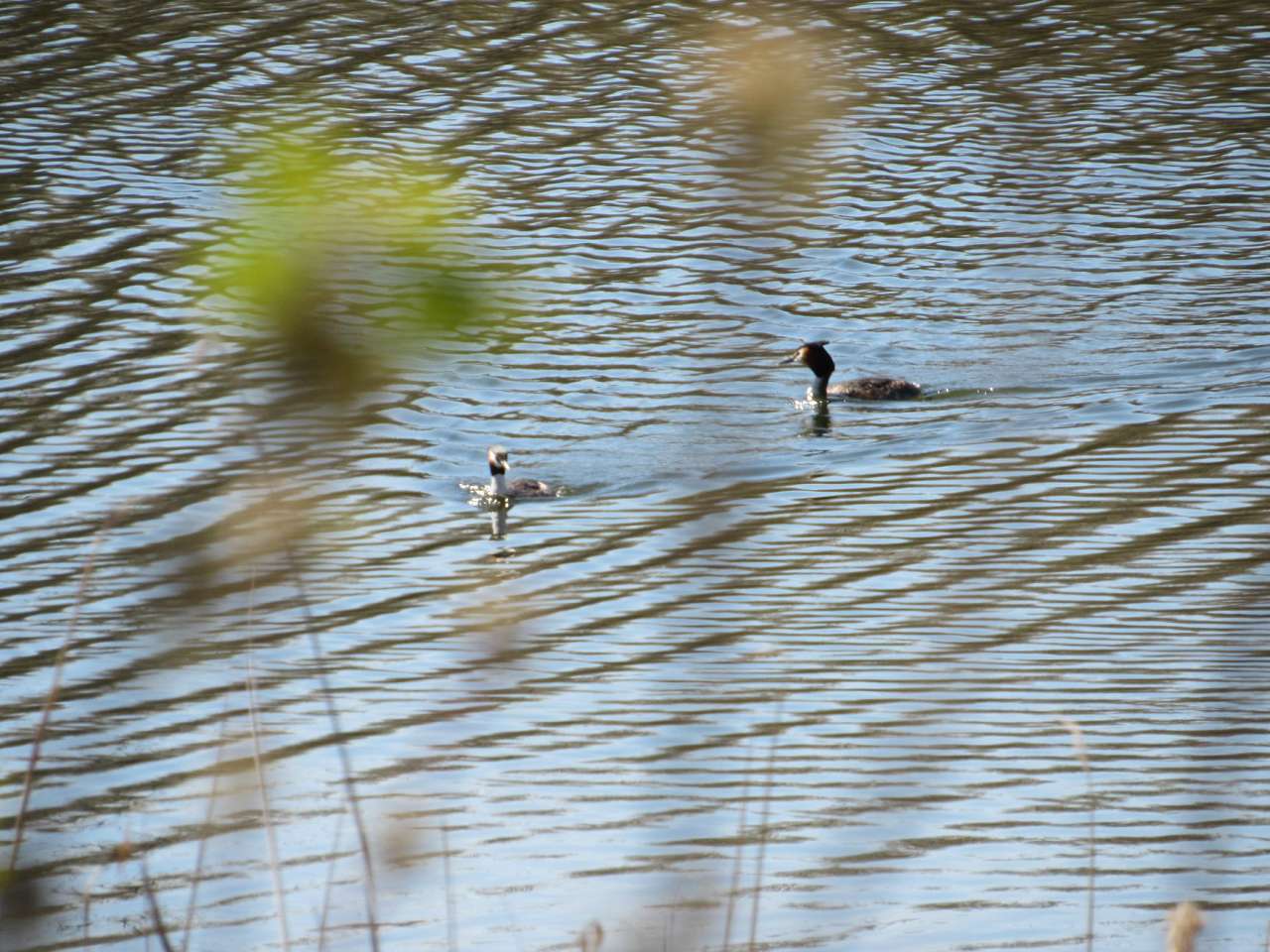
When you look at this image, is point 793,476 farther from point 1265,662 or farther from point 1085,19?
point 1085,19

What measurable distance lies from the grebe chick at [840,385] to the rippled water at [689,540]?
217mm

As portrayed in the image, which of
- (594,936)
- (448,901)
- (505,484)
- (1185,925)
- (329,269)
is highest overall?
(329,269)

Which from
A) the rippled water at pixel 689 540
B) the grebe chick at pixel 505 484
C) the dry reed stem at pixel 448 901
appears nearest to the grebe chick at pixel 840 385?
the rippled water at pixel 689 540

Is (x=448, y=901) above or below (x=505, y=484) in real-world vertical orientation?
above

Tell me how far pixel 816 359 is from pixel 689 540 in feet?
40.9

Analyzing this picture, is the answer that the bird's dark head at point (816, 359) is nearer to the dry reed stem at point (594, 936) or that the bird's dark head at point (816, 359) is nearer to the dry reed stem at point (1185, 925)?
the dry reed stem at point (594, 936)

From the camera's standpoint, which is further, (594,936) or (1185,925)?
(594,936)

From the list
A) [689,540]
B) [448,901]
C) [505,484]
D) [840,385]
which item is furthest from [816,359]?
[689,540]

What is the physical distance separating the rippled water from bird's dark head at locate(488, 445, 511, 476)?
0.26m

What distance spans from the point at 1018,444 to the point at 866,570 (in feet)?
10.3

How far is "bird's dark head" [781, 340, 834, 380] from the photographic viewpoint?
14.7 meters

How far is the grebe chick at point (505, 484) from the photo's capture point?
12031 mm

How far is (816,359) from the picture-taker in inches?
582

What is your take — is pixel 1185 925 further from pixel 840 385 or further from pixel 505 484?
pixel 840 385
